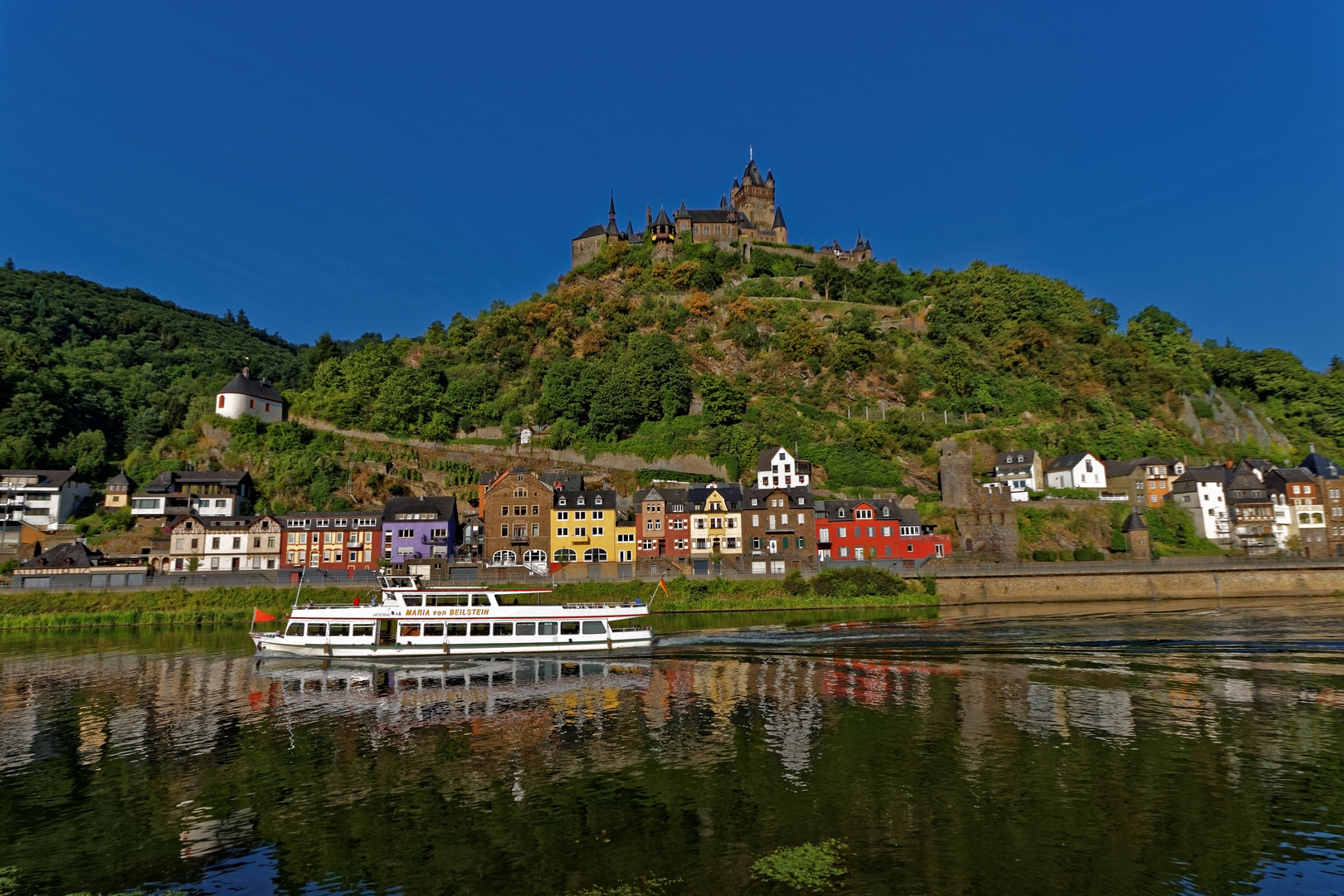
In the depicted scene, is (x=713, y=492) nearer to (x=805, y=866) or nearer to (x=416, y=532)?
(x=416, y=532)

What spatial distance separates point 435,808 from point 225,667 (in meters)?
26.8

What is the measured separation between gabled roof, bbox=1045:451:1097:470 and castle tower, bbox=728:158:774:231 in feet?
223

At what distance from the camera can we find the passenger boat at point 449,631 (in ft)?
137

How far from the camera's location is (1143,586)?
6419cm

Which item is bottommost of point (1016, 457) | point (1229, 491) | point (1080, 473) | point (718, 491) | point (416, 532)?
point (416, 532)

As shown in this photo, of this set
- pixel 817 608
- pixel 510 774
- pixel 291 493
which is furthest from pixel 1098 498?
pixel 291 493

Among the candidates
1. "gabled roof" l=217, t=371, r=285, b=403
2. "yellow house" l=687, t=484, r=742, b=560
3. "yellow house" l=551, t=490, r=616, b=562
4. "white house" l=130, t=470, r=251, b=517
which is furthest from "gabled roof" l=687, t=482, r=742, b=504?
"gabled roof" l=217, t=371, r=285, b=403

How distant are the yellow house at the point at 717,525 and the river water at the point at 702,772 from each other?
3265 cm

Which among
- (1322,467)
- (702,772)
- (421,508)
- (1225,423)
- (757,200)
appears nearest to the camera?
(702,772)

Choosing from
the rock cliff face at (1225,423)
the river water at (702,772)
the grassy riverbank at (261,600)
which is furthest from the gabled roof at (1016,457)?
the river water at (702,772)

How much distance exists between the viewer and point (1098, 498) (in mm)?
78438

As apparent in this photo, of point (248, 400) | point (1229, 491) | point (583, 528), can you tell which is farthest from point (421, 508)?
point (1229, 491)

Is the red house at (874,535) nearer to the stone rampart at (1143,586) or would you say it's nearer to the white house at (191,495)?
the stone rampart at (1143,586)

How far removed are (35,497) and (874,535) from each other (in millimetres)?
81123
